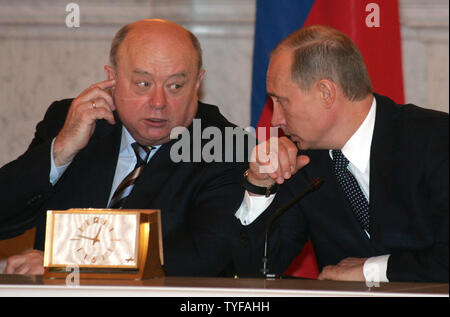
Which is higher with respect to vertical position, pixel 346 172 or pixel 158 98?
pixel 158 98

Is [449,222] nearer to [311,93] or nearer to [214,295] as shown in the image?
[311,93]

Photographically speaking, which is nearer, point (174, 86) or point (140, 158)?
point (174, 86)

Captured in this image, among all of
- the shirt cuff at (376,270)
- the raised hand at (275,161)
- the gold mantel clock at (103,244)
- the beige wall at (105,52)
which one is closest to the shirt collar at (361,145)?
the raised hand at (275,161)

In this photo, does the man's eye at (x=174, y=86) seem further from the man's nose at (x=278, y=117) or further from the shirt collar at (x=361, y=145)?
the shirt collar at (x=361, y=145)

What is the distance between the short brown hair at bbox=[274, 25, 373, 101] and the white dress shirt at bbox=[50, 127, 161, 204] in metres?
0.76

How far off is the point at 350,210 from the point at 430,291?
1.01 meters

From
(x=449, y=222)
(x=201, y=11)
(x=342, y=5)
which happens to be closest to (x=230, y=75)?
(x=201, y=11)

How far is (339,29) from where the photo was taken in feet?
12.0

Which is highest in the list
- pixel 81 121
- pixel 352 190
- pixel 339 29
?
pixel 339 29

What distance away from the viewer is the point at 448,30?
430 cm

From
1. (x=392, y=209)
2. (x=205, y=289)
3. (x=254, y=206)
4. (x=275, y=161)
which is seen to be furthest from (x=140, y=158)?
(x=205, y=289)

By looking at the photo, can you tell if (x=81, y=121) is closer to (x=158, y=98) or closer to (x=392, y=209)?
(x=158, y=98)

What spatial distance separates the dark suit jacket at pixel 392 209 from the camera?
94.6 inches

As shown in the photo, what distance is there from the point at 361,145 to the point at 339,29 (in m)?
1.06
